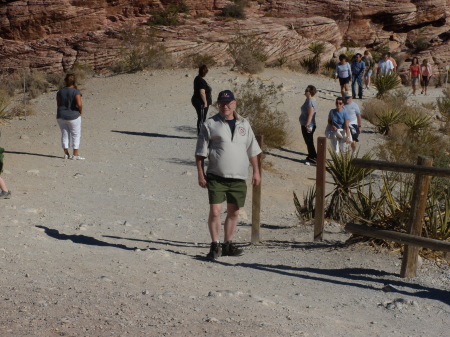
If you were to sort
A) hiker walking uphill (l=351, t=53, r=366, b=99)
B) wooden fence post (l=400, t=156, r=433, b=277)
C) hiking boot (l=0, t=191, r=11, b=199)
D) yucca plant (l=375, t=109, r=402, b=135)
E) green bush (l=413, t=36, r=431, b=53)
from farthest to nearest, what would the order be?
green bush (l=413, t=36, r=431, b=53), hiker walking uphill (l=351, t=53, r=366, b=99), yucca plant (l=375, t=109, r=402, b=135), hiking boot (l=0, t=191, r=11, b=199), wooden fence post (l=400, t=156, r=433, b=277)

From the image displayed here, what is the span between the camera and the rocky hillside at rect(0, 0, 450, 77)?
3171 cm

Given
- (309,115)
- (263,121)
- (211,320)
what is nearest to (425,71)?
(263,121)

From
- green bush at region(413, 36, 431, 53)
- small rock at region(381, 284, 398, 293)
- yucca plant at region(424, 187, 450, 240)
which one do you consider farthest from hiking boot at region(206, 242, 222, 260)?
green bush at region(413, 36, 431, 53)

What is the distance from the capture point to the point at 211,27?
32562 millimetres

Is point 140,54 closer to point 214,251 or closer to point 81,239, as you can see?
point 81,239

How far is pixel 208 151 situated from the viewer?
7.19 metres

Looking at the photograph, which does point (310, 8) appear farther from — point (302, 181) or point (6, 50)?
point (302, 181)

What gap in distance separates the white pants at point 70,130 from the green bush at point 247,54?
14.7m

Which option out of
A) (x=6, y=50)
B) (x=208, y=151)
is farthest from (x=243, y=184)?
(x=6, y=50)

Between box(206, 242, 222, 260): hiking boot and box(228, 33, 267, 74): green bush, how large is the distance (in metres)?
20.6

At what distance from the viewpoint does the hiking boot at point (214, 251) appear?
7.36 meters

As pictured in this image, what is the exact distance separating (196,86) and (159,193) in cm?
484

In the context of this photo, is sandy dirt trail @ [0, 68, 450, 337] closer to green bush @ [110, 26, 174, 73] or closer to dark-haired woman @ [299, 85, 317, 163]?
dark-haired woman @ [299, 85, 317, 163]

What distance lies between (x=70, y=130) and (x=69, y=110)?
38cm
